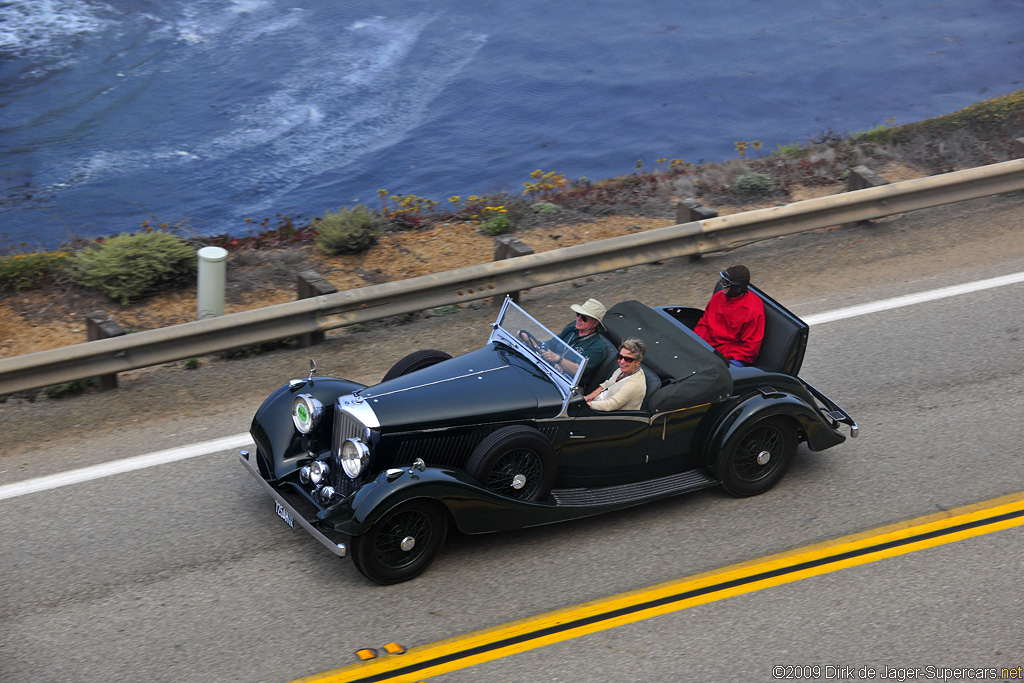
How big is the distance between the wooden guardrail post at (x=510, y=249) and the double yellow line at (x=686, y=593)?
3.96 metres

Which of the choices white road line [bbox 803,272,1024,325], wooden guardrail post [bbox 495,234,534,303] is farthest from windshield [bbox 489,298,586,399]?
white road line [bbox 803,272,1024,325]

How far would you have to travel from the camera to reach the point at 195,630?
543cm

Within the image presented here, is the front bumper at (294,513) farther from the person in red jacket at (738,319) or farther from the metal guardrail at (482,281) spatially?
the person in red jacket at (738,319)

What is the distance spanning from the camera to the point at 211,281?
8492 mm

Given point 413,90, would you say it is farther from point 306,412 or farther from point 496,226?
point 306,412

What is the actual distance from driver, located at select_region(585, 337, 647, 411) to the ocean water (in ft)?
42.1

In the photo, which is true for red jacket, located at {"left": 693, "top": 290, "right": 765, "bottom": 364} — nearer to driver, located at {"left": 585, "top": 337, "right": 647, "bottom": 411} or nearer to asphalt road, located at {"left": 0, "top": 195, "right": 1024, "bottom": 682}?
asphalt road, located at {"left": 0, "top": 195, "right": 1024, "bottom": 682}

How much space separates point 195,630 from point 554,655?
199 centimetres

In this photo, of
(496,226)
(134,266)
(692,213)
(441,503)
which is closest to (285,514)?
(441,503)

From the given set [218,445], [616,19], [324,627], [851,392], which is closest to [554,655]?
[324,627]

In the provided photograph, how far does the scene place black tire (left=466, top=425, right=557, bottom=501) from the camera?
5938 millimetres

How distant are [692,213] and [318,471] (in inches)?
212

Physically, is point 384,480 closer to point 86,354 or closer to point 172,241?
point 86,354

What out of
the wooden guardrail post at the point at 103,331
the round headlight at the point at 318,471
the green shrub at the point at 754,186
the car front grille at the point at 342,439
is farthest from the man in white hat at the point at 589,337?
the green shrub at the point at 754,186
